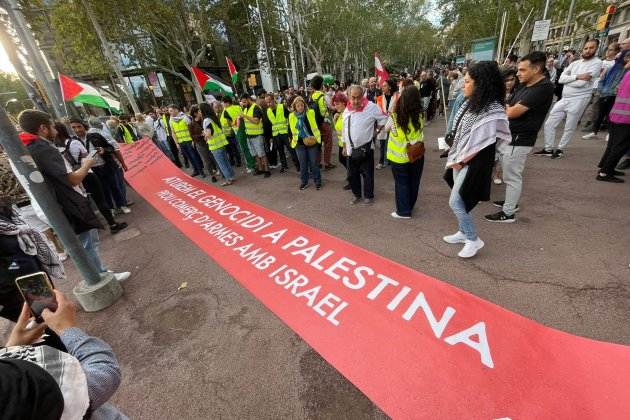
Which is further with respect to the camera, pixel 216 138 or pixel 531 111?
pixel 216 138

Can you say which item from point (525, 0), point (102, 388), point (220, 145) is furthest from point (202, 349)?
point (525, 0)

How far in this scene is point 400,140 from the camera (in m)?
3.78

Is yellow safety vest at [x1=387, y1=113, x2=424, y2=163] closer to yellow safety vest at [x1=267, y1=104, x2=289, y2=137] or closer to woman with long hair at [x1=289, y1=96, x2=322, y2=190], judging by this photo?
woman with long hair at [x1=289, y1=96, x2=322, y2=190]

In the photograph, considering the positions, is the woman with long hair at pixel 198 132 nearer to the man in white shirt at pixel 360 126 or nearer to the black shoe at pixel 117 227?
the black shoe at pixel 117 227

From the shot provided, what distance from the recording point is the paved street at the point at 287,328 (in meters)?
2.16

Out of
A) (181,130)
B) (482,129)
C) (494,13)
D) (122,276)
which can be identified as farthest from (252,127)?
(494,13)

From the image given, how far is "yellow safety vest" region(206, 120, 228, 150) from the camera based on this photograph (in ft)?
21.2

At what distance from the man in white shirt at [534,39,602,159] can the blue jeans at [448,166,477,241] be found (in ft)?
14.0

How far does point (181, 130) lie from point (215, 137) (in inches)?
60.6

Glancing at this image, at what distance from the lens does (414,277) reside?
3.01m

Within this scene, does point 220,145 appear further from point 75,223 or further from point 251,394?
point 251,394

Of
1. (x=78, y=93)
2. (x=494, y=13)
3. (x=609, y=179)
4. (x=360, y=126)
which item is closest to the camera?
(x=360, y=126)

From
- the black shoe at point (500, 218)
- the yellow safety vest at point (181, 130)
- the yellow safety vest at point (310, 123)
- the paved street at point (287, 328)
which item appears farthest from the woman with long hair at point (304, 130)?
the yellow safety vest at point (181, 130)

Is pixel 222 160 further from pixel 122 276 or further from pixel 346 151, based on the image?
pixel 122 276
